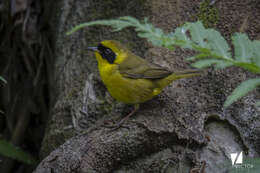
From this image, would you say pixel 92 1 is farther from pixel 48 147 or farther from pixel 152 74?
pixel 48 147

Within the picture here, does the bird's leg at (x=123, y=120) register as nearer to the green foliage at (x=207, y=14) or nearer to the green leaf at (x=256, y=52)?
the green foliage at (x=207, y=14)

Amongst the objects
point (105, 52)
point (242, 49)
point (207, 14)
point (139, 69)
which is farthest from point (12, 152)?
point (242, 49)

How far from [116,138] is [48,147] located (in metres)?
1.40

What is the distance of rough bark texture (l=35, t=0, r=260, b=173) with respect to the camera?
3.03 m

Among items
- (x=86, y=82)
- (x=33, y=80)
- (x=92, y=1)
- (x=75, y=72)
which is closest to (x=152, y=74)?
(x=86, y=82)

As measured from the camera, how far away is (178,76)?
3.33m

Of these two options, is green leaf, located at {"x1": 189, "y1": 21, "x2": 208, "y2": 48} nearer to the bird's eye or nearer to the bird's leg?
the bird's leg

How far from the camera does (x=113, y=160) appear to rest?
3.03 metres

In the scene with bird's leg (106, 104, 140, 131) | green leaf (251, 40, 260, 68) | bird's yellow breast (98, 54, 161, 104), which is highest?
green leaf (251, 40, 260, 68)

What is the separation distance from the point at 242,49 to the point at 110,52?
2.31 m

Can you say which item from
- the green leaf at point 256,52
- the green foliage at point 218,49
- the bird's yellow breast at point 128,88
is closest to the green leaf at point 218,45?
the green foliage at point 218,49

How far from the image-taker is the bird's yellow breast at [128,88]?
3.53 metres

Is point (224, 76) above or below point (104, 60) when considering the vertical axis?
below

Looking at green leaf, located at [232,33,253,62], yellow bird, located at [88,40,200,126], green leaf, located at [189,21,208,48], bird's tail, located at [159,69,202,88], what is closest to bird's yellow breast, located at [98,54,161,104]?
yellow bird, located at [88,40,200,126]
